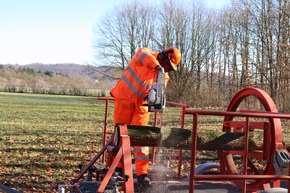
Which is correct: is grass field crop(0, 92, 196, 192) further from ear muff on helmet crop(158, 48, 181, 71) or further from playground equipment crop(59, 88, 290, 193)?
ear muff on helmet crop(158, 48, 181, 71)

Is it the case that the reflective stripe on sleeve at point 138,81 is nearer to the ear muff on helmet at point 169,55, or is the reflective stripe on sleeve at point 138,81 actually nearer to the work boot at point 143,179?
the ear muff on helmet at point 169,55

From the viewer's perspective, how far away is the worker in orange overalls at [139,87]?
530 cm

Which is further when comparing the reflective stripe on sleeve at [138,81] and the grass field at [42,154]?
the grass field at [42,154]

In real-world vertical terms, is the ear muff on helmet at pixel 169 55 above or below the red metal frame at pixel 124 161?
above

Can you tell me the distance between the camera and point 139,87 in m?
5.44

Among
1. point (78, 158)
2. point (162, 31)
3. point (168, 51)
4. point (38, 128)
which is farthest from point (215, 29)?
point (168, 51)

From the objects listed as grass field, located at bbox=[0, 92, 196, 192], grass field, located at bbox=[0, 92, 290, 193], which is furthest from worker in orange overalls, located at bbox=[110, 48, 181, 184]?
grass field, located at bbox=[0, 92, 196, 192]

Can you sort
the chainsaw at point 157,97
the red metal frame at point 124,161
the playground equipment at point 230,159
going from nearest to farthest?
the playground equipment at point 230,159
the red metal frame at point 124,161
the chainsaw at point 157,97

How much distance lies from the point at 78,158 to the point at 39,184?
261 centimetres

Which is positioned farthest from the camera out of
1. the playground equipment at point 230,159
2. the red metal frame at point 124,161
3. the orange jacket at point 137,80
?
the orange jacket at point 137,80

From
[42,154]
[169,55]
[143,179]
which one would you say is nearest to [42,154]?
[42,154]

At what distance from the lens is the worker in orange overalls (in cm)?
530

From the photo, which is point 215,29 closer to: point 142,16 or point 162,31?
point 162,31

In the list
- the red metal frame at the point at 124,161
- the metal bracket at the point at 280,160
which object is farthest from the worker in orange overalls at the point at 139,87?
the metal bracket at the point at 280,160
